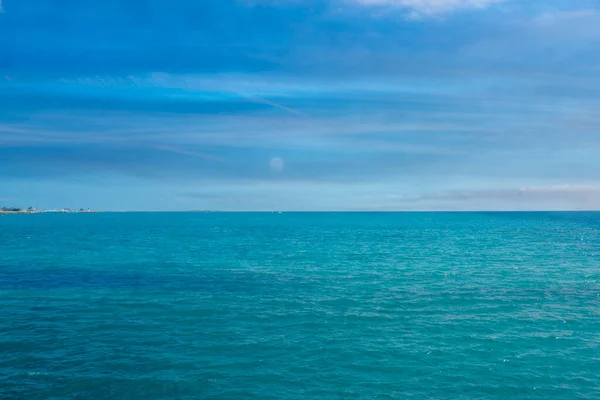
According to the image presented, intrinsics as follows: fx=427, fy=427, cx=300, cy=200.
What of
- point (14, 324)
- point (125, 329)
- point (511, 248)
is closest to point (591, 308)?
point (125, 329)

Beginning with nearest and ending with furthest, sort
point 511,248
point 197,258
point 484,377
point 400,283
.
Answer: point 484,377 < point 400,283 < point 197,258 < point 511,248

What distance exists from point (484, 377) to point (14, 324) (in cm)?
3654

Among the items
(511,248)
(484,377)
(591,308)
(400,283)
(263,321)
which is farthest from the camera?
(511,248)

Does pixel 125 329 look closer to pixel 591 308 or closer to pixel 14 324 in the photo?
pixel 14 324

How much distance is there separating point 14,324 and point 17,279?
25.0 m

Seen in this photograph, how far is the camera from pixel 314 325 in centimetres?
3616

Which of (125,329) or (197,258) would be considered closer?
(125,329)

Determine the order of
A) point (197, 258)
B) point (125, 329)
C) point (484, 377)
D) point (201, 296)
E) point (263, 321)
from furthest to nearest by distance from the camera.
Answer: point (197, 258) → point (201, 296) → point (263, 321) → point (125, 329) → point (484, 377)

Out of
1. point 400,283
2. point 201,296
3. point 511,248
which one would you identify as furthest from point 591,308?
point 511,248

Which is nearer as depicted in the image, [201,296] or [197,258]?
[201,296]

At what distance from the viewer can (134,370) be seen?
2677 centimetres

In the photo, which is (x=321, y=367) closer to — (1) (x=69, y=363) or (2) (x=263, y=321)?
(2) (x=263, y=321)

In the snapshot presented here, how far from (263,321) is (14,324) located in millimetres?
20820

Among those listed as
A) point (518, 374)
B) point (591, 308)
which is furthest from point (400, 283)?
point (518, 374)
